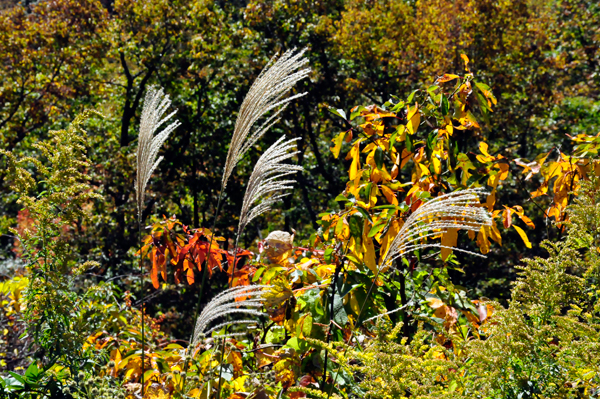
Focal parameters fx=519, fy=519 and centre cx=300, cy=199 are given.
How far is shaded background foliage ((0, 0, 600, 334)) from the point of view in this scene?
8.77 metres

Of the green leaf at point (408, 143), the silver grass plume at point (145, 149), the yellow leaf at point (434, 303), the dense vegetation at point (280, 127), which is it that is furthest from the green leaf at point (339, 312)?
the silver grass plume at point (145, 149)

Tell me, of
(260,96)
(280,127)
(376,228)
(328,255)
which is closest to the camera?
(260,96)

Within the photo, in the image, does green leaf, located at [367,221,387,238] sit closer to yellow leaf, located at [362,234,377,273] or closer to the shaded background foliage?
yellow leaf, located at [362,234,377,273]

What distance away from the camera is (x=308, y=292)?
2115mm

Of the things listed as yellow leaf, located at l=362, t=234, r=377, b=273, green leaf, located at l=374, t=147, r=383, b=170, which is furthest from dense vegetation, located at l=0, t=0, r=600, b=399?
yellow leaf, located at l=362, t=234, r=377, b=273

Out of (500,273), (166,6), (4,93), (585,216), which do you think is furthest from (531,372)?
(4,93)

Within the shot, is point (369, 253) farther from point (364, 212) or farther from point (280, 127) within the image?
point (280, 127)

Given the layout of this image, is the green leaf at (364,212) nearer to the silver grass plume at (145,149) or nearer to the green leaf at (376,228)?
the green leaf at (376,228)

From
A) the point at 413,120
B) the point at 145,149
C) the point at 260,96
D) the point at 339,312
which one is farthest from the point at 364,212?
Result: the point at 145,149

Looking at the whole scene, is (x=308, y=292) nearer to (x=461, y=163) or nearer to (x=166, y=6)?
(x=461, y=163)

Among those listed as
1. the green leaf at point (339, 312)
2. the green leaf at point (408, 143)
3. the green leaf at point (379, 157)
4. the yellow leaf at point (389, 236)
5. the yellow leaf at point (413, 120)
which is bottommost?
the green leaf at point (339, 312)

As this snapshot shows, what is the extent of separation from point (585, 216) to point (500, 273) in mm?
6415

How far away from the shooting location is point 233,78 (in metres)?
8.66

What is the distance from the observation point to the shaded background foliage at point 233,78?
877cm
